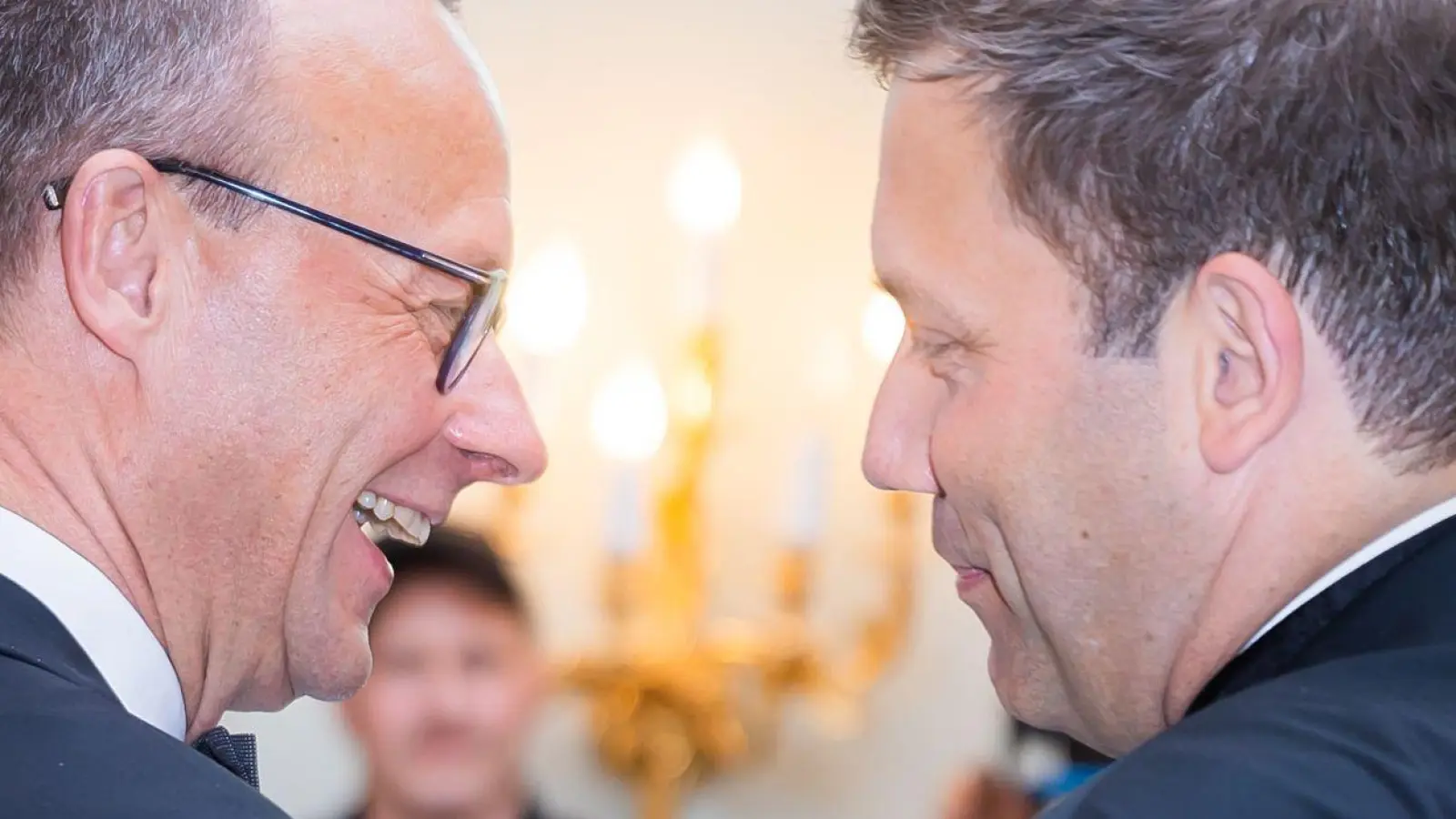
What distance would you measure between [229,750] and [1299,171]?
755 millimetres

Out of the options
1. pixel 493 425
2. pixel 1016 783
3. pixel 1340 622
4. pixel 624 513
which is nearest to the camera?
pixel 1340 622

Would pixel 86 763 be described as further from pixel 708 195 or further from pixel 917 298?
pixel 708 195

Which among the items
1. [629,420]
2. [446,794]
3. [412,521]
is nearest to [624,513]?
[629,420]

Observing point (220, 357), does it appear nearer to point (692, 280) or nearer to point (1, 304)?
point (1, 304)

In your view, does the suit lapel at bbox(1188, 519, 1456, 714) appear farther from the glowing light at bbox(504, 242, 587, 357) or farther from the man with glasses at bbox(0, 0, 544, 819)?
the glowing light at bbox(504, 242, 587, 357)

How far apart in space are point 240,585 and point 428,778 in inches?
56.6

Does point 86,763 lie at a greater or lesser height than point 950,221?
lesser

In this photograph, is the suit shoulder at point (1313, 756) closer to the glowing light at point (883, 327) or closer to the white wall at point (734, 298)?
the glowing light at point (883, 327)

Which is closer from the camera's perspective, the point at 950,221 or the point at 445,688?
the point at 950,221

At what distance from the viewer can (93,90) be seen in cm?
94

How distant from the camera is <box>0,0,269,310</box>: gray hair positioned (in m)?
0.93

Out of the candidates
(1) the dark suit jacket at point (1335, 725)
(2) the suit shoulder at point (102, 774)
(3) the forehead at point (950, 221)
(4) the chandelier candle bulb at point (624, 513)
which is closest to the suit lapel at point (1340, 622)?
(1) the dark suit jacket at point (1335, 725)

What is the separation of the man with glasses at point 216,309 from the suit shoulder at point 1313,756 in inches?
20.6

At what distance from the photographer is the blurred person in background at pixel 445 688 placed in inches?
94.3
